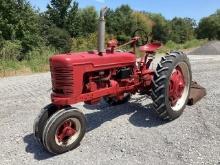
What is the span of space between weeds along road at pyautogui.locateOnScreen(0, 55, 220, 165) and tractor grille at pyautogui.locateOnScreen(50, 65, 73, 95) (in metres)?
0.82

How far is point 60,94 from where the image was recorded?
16.6 ft

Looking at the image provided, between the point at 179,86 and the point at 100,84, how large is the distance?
65.8 inches

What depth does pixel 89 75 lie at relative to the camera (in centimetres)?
532

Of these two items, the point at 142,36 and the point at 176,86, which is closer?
the point at 176,86

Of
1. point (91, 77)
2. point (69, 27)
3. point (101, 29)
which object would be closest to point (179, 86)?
point (91, 77)

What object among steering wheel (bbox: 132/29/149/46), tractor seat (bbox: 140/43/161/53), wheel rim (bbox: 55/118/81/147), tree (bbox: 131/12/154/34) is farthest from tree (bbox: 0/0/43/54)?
tree (bbox: 131/12/154/34)

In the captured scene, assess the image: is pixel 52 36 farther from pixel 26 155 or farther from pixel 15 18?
pixel 26 155

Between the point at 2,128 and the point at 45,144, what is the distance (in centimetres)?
154

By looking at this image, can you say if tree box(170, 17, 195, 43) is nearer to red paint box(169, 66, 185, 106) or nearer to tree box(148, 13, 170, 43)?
tree box(148, 13, 170, 43)

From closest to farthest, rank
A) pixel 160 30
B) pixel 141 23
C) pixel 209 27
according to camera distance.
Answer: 1. pixel 141 23
2. pixel 160 30
3. pixel 209 27

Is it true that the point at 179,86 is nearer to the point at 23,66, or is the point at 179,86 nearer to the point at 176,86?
the point at 176,86

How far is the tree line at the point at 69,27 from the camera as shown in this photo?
2559cm

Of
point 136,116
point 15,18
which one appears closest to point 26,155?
point 136,116

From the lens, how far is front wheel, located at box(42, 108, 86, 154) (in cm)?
468
